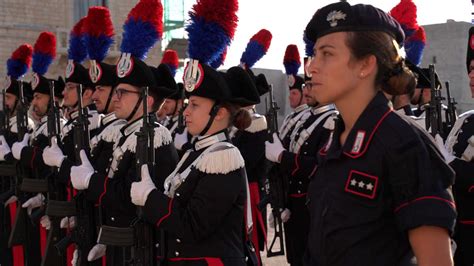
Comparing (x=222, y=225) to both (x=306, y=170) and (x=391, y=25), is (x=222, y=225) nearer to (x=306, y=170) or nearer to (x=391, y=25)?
(x=391, y=25)

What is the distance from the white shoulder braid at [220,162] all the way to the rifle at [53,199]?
2.43 m

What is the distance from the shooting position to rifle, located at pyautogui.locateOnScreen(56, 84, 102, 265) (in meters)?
5.28

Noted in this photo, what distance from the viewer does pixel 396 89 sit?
2404 millimetres

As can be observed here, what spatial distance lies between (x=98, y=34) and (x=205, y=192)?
115 inches

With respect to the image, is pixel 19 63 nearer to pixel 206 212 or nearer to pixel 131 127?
pixel 131 127

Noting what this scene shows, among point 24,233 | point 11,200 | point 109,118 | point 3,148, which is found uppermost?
point 109,118

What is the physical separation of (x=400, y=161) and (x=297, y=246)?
4211 millimetres

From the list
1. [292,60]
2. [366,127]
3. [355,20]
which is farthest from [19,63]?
[366,127]

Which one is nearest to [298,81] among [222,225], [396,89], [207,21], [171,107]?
[171,107]

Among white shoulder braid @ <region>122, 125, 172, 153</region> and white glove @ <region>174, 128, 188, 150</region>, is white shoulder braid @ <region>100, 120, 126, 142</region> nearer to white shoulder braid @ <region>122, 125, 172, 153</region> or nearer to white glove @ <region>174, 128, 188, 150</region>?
white shoulder braid @ <region>122, 125, 172, 153</region>

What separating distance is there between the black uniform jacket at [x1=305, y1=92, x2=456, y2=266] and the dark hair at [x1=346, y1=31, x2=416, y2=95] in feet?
0.20

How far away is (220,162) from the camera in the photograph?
3635 mm

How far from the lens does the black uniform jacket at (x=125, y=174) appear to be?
443cm

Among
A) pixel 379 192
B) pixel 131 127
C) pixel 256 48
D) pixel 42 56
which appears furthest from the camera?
pixel 256 48
